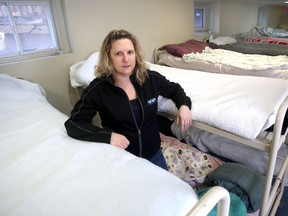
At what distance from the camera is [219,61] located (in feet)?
7.73

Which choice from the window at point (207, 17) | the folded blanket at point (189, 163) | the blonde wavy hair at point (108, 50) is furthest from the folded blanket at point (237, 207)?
the window at point (207, 17)

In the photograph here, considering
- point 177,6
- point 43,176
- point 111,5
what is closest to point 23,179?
point 43,176

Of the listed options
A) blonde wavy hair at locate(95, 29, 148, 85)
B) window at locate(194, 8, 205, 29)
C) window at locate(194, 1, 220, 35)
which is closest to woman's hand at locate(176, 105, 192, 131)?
blonde wavy hair at locate(95, 29, 148, 85)

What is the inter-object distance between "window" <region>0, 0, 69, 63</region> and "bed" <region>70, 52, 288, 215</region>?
1196mm

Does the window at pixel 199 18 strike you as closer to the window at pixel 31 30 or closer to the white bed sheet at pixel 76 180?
the window at pixel 31 30

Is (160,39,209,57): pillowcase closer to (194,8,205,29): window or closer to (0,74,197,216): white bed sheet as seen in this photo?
(194,8,205,29): window

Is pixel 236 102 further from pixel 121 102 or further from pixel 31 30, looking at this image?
pixel 31 30

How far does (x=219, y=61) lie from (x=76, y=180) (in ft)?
7.09

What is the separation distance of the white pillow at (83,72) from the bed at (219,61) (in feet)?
3.71

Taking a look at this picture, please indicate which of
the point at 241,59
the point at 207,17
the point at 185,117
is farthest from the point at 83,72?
the point at 207,17

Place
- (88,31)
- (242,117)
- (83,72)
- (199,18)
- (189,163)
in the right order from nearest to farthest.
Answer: (242,117) < (189,163) < (83,72) < (88,31) < (199,18)

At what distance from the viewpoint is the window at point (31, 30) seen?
1.79m

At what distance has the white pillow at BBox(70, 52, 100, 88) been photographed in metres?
1.84

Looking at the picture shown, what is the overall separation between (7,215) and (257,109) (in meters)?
1.06
